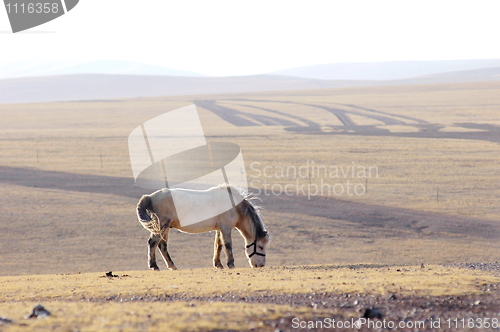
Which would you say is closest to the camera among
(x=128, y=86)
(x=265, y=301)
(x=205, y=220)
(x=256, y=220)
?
A: (x=265, y=301)

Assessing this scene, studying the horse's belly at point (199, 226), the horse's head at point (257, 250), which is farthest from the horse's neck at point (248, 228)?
the horse's belly at point (199, 226)

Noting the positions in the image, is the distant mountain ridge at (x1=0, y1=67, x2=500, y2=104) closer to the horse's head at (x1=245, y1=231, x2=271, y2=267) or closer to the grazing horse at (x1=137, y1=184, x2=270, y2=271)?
the grazing horse at (x1=137, y1=184, x2=270, y2=271)

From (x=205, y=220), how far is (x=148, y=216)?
4.26 feet

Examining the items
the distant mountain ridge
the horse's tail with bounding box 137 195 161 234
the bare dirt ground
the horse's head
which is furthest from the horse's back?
the distant mountain ridge

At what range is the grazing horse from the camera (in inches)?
429

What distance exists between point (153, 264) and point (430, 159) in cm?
2900

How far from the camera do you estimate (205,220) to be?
11.0 metres

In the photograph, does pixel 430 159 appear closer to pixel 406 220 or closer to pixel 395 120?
pixel 406 220

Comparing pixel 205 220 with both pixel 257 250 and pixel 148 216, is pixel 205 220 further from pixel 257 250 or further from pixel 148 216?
pixel 257 250

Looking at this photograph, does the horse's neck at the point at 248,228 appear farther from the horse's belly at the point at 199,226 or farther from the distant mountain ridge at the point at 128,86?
the distant mountain ridge at the point at 128,86

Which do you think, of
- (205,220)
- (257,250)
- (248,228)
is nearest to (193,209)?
(205,220)

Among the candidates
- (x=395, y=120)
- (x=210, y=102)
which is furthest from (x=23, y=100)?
(x=395, y=120)

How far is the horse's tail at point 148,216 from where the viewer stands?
10.8 metres

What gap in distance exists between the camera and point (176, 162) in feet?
116
